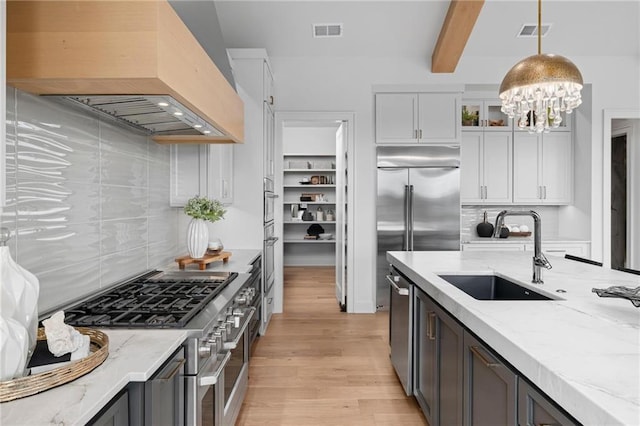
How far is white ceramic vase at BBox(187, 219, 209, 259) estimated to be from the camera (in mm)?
2979

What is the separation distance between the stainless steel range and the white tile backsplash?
16 centimetres

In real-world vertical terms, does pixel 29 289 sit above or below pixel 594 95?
below

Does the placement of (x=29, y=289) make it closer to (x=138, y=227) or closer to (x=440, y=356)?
(x=138, y=227)

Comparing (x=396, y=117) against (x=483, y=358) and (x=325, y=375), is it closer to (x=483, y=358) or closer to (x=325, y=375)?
(x=325, y=375)

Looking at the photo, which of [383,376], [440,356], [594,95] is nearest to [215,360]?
[440,356]

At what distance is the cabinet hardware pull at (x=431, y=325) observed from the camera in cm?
211

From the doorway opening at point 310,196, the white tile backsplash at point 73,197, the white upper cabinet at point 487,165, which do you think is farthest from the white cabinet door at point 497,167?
the white tile backsplash at point 73,197

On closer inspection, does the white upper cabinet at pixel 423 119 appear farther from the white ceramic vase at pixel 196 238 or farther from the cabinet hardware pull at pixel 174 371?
the cabinet hardware pull at pixel 174 371

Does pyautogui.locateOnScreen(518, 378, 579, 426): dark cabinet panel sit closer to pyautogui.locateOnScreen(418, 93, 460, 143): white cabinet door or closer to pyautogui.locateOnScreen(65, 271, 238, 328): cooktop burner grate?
pyautogui.locateOnScreen(65, 271, 238, 328): cooktop burner grate

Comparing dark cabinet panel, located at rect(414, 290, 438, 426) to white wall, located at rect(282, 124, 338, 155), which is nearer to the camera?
dark cabinet panel, located at rect(414, 290, 438, 426)

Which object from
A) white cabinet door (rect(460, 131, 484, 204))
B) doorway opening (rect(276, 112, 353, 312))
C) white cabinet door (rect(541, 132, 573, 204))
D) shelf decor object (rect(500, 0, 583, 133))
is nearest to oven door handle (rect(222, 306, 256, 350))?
shelf decor object (rect(500, 0, 583, 133))

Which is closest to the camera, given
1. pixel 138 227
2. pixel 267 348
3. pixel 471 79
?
pixel 138 227

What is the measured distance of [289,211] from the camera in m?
8.12

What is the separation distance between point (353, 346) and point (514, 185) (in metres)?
3.15
